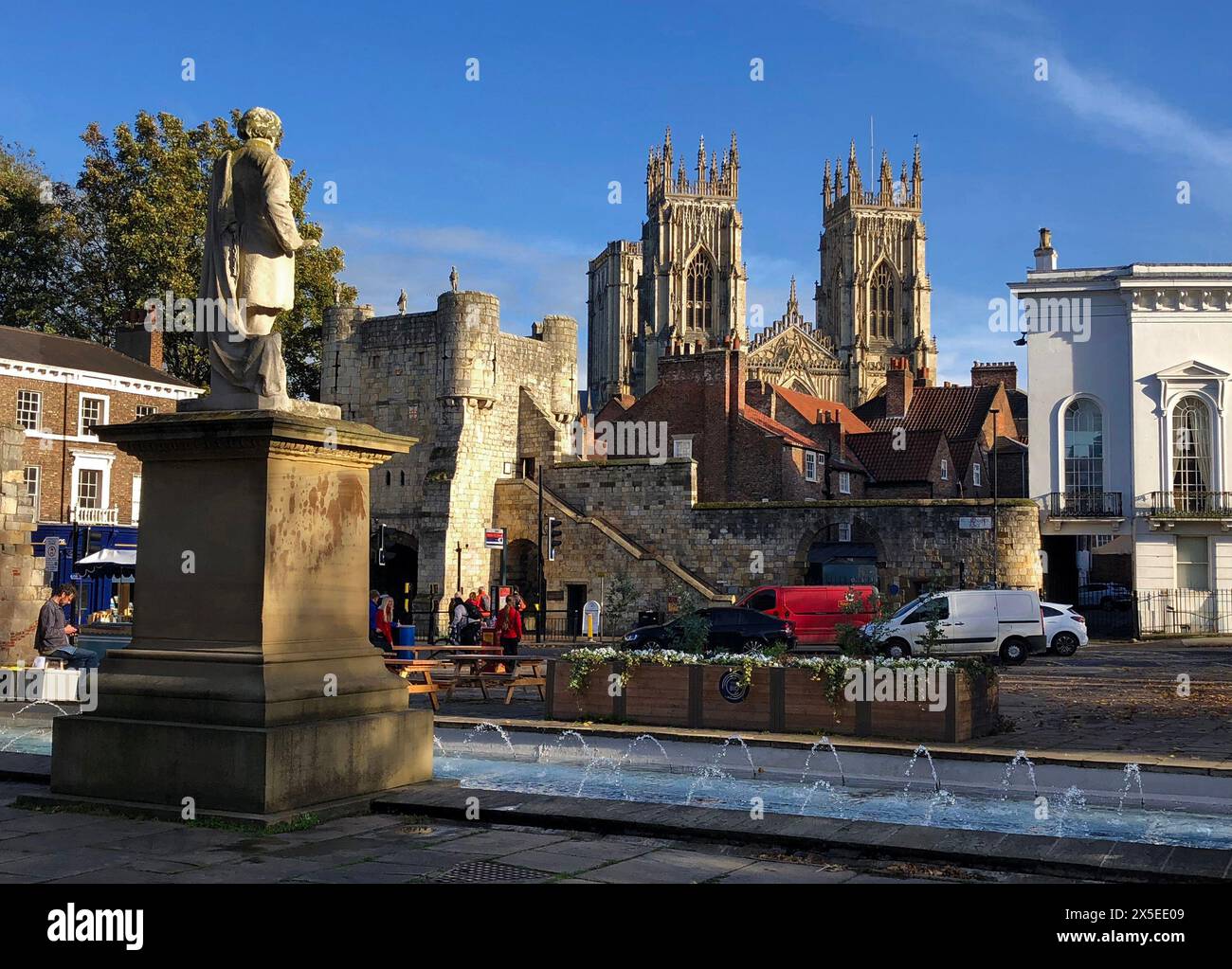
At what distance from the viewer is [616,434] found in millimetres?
56594

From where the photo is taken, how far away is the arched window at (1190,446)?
129 ft

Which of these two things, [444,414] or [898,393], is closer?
[444,414]

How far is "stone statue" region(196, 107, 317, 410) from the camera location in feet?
27.5

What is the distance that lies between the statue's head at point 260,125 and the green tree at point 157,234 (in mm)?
43370

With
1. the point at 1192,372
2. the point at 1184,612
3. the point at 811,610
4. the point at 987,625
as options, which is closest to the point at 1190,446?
the point at 1192,372

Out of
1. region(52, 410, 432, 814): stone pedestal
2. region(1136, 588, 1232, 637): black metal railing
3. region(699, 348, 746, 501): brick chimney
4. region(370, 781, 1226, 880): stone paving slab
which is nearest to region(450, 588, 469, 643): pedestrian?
region(699, 348, 746, 501): brick chimney

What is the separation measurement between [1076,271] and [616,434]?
2233cm

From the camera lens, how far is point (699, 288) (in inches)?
5187

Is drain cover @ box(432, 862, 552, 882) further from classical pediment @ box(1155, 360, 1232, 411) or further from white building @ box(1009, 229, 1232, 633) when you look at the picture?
classical pediment @ box(1155, 360, 1232, 411)

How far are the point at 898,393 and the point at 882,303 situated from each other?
68.4m

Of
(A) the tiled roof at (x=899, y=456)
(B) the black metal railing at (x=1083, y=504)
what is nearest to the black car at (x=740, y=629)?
(B) the black metal railing at (x=1083, y=504)

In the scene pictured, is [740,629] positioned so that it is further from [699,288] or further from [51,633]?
[699,288]

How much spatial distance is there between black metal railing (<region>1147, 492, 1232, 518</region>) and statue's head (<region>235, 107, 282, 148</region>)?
35434 millimetres
